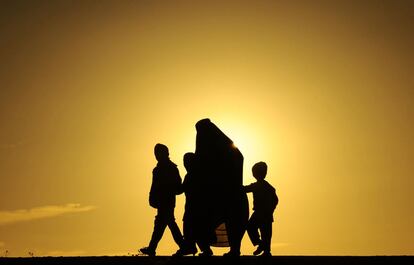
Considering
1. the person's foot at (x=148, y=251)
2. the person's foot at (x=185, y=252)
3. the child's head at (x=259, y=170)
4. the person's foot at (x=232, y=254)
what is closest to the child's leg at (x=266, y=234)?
the child's head at (x=259, y=170)

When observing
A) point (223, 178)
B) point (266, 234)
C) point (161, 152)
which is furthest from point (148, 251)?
point (223, 178)

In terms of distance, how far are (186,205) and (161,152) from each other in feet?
4.50

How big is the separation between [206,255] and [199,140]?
228cm

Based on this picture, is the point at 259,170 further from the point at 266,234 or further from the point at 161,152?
the point at 161,152

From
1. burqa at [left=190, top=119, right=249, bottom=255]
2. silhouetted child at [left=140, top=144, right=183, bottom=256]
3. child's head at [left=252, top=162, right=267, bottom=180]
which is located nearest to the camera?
burqa at [left=190, top=119, right=249, bottom=255]

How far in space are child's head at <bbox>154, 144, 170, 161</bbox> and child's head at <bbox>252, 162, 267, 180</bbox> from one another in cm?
187

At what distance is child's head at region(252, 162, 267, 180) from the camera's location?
1607 centimetres

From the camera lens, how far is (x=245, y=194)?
1509 centimetres

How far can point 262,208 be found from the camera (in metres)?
16.2

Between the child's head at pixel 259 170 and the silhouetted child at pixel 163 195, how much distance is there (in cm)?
160
